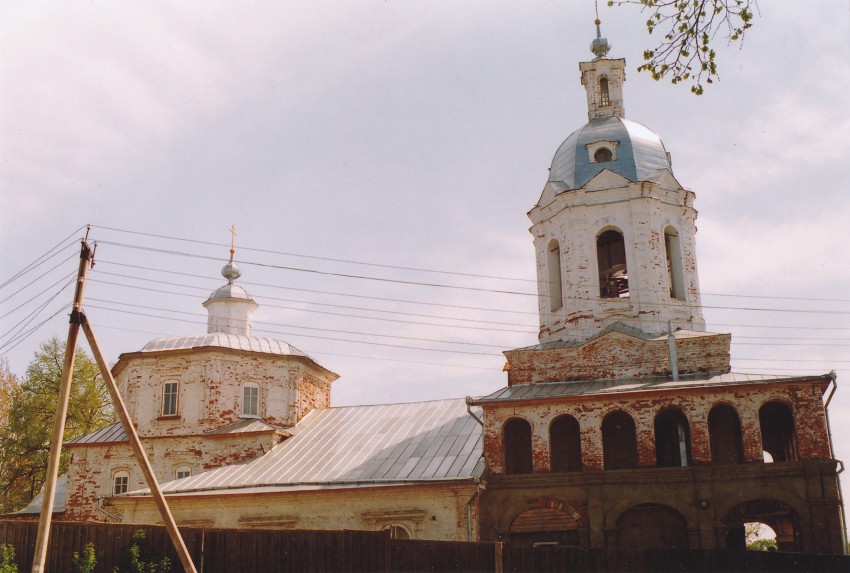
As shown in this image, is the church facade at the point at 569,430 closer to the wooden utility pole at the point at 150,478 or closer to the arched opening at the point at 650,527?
the arched opening at the point at 650,527

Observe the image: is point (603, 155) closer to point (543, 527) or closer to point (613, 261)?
point (613, 261)

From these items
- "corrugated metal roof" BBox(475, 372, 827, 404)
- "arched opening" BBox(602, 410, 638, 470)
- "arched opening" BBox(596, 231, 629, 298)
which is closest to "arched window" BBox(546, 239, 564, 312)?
"arched opening" BBox(596, 231, 629, 298)

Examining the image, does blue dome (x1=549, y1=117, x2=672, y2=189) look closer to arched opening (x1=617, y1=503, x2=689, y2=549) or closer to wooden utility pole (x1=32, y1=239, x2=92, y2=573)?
arched opening (x1=617, y1=503, x2=689, y2=549)

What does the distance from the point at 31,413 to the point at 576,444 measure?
2499cm

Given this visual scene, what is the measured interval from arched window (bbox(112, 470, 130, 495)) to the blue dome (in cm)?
1663

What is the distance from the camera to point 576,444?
21906 millimetres

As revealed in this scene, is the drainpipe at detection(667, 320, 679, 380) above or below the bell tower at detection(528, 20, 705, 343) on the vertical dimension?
below

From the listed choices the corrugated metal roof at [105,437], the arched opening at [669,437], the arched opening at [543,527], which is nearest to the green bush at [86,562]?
the arched opening at [543,527]

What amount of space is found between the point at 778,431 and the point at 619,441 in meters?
4.58

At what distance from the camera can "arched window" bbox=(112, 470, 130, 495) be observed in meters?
27.0

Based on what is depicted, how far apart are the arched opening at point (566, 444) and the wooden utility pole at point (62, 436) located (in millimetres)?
11264

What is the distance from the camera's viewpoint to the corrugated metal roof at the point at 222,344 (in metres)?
28.0

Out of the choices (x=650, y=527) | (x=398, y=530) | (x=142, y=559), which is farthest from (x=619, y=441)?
(x=142, y=559)

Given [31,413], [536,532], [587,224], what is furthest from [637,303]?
[31,413]
